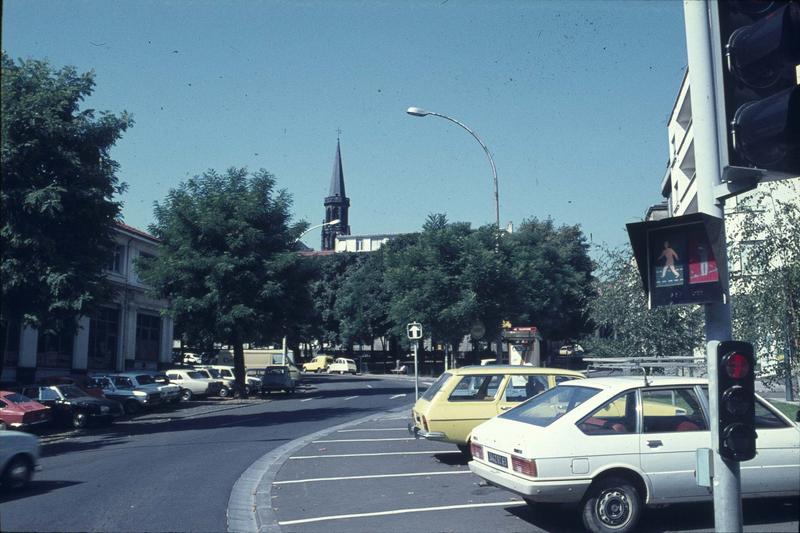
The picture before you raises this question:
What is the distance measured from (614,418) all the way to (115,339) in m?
38.3

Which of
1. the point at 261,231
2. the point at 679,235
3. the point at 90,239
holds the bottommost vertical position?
the point at 679,235

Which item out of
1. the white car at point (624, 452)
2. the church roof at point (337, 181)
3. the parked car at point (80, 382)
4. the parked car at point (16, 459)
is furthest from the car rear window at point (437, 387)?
the church roof at point (337, 181)

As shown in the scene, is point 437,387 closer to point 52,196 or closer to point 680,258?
point 680,258

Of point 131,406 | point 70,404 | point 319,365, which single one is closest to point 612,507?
point 70,404

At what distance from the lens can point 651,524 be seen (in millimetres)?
8125

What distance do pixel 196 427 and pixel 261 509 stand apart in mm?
13273

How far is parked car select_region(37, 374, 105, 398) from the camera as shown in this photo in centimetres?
2547

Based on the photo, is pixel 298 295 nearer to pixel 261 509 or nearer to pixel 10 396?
pixel 10 396

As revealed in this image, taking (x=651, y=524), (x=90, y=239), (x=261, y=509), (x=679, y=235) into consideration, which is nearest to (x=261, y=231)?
(x=90, y=239)

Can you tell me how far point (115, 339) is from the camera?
41.4 metres

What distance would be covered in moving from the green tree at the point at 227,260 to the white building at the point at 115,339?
1917 millimetres

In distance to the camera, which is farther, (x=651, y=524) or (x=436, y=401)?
(x=436, y=401)

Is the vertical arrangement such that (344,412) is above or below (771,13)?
below

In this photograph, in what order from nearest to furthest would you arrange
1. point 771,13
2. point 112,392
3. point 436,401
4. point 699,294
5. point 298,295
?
point 771,13, point 699,294, point 436,401, point 112,392, point 298,295
